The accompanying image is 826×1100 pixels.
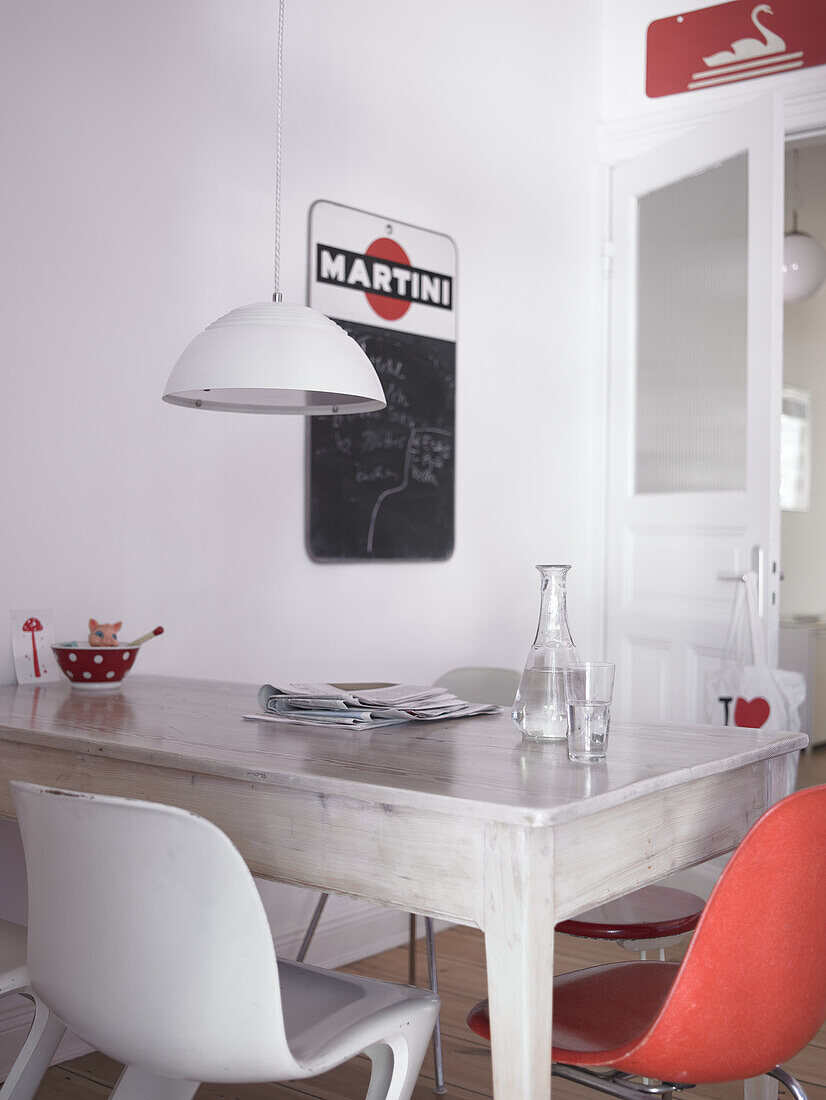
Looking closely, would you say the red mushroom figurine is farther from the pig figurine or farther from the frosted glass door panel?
the frosted glass door panel

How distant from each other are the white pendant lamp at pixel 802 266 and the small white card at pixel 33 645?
12.4 ft

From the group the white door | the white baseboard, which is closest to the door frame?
the white door

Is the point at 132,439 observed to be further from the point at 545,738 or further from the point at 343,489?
the point at 545,738

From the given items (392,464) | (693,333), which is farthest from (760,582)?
(392,464)

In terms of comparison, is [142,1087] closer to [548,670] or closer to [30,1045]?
[30,1045]

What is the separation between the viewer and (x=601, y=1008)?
1.55 m

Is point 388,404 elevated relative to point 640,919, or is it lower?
elevated

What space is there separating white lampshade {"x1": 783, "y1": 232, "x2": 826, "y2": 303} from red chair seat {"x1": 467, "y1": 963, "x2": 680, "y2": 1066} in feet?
13.1

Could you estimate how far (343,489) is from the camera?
123 inches

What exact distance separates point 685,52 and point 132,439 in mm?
2477

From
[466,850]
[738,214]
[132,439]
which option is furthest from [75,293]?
[738,214]

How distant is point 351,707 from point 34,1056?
2.21 feet

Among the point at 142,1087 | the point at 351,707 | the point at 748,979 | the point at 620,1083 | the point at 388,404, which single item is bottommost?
the point at 142,1087

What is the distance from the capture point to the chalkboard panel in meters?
3.07
